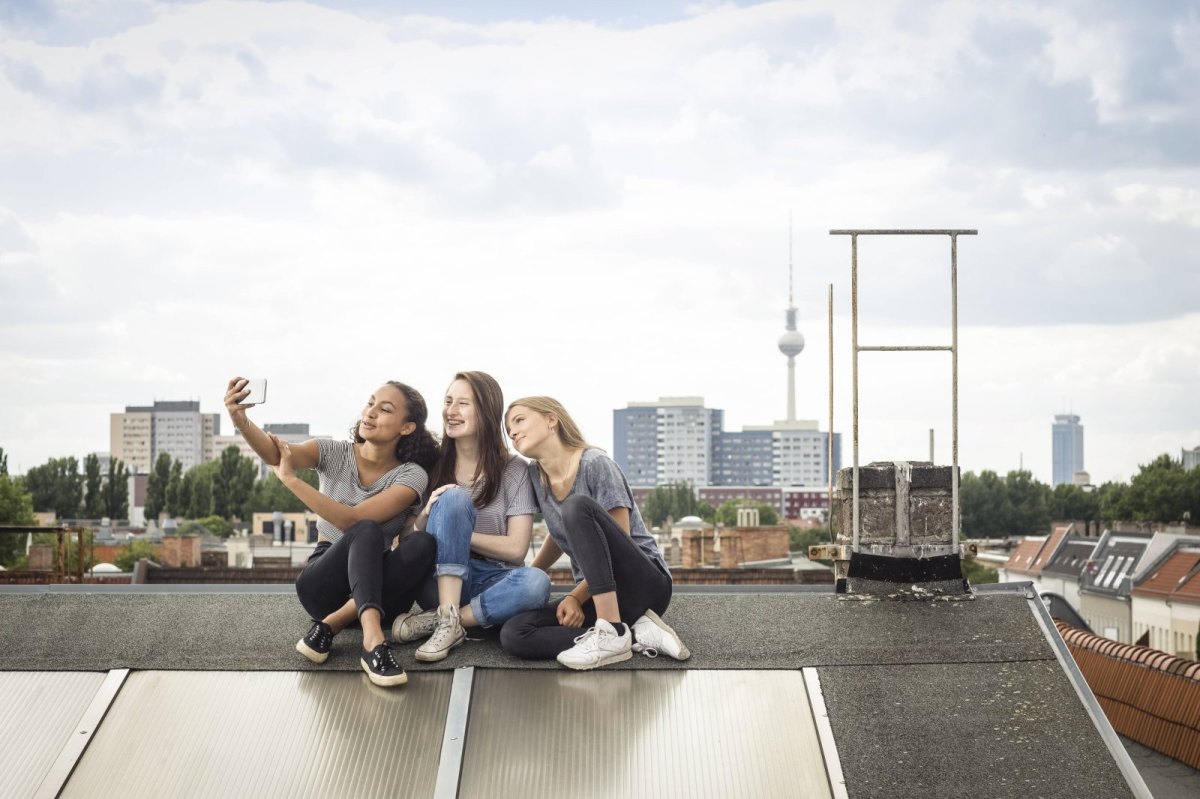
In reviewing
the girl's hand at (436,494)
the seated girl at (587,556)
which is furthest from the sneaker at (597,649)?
the girl's hand at (436,494)

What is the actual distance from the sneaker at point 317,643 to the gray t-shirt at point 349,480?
18.3 inches

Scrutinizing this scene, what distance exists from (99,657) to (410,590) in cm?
153

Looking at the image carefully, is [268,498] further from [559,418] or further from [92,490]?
[559,418]

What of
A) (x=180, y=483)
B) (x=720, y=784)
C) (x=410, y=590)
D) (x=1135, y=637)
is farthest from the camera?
(x=180, y=483)

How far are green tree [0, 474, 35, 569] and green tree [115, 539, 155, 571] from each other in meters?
4.73

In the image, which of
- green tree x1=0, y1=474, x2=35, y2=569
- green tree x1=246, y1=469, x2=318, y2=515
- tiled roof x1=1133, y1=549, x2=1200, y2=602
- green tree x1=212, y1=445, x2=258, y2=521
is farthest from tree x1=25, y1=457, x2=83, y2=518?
tiled roof x1=1133, y1=549, x2=1200, y2=602

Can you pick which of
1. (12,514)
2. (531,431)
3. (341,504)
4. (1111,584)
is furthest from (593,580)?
(1111,584)

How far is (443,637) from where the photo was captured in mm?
6125

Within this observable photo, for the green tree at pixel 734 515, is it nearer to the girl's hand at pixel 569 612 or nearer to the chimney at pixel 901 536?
the chimney at pixel 901 536

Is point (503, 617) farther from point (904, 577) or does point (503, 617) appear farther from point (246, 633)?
point (904, 577)

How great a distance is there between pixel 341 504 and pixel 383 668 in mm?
845

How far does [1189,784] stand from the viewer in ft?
33.1

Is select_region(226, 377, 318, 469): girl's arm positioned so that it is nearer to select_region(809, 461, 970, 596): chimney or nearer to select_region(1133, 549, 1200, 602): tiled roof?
select_region(809, 461, 970, 596): chimney

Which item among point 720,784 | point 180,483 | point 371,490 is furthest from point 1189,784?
point 180,483
